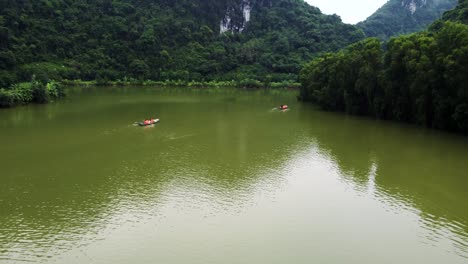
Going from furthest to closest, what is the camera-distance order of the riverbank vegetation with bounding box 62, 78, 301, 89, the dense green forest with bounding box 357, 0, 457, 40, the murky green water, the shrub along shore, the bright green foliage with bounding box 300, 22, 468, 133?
the dense green forest with bounding box 357, 0, 457, 40, the riverbank vegetation with bounding box 62, 78, 301, 89, the shrub along shore, the bright green foliage with bounding box 300, 22, 468, 133, the murky green water

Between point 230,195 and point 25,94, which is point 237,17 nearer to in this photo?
point 25,94

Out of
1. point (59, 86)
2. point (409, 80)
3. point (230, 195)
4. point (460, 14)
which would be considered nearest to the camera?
point (230, 195)

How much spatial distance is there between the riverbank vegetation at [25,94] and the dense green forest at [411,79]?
38.8 m

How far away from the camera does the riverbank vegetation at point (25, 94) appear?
53081 millimetres

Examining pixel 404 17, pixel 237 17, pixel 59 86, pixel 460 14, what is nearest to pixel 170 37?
pixel 237 17

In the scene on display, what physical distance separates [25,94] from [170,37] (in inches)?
3087

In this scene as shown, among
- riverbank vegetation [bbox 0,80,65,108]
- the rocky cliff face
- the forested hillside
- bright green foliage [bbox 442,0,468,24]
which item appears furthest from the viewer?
the rocky cliff face

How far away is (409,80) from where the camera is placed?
39.1 metres

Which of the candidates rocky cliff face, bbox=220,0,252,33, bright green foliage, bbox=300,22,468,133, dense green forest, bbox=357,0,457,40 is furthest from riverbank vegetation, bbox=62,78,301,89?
dense green forest, bbox=357,0,457,40

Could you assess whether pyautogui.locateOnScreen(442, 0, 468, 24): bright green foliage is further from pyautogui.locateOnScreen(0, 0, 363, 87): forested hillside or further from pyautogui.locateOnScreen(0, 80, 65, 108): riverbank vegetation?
pyautogui.locateOnScreen(0, 0, 363, 87): forested hillside

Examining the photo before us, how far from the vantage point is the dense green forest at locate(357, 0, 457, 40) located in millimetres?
161750

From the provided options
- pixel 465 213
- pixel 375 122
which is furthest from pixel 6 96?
pixel 465 213

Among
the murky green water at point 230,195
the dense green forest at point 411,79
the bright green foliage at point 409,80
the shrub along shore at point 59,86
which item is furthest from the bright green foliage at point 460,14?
the shrub along shore at point 59,86

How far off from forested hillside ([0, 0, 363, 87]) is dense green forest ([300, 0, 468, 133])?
57774 mm
